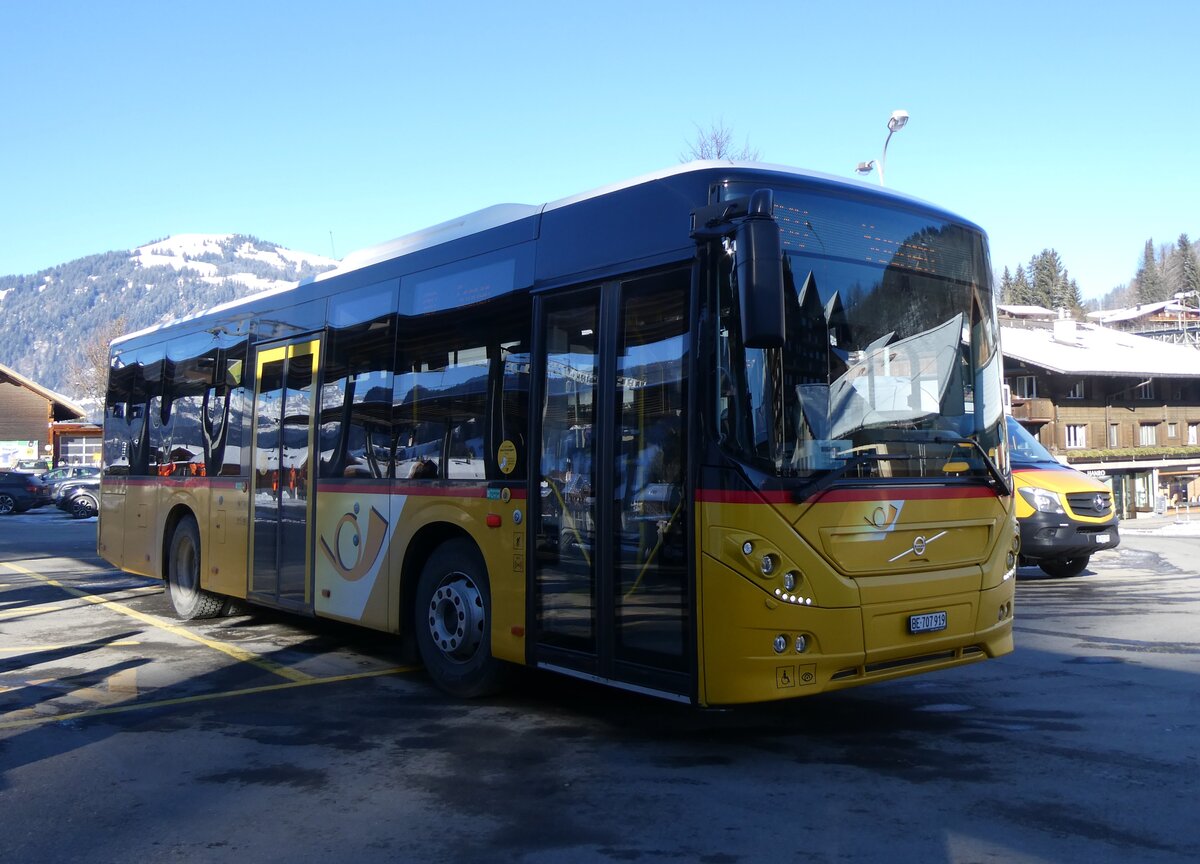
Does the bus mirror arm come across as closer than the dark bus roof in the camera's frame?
Yes

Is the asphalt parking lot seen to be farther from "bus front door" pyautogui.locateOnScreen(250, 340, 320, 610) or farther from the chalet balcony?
the chalet balcony

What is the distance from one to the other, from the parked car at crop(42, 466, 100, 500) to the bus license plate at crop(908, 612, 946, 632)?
38965 mm

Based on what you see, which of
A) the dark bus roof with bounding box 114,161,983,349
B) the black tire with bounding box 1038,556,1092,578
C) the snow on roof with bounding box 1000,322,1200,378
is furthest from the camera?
the snow on roof with bounding box 1000,322,1200,378

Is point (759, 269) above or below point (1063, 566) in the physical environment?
above

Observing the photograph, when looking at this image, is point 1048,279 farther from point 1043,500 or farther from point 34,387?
point 1043,500

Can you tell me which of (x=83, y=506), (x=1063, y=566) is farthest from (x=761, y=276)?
(x=83, y=506)

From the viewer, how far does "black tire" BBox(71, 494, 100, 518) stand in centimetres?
3709

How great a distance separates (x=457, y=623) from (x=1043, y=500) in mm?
9437

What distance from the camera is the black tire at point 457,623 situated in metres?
7.49

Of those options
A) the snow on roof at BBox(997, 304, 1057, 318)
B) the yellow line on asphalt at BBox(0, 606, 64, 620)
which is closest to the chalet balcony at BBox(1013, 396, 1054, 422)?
the yellow line on asphalt at BBox(0, 606, 64, 620)

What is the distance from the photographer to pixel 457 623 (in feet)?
25.3

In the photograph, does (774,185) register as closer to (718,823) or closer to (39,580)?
(718,823)

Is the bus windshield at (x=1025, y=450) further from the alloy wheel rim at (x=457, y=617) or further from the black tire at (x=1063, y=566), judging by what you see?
the alloy wheel rim at (x=457, y=617)

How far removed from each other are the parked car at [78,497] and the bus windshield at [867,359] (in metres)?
35.2
